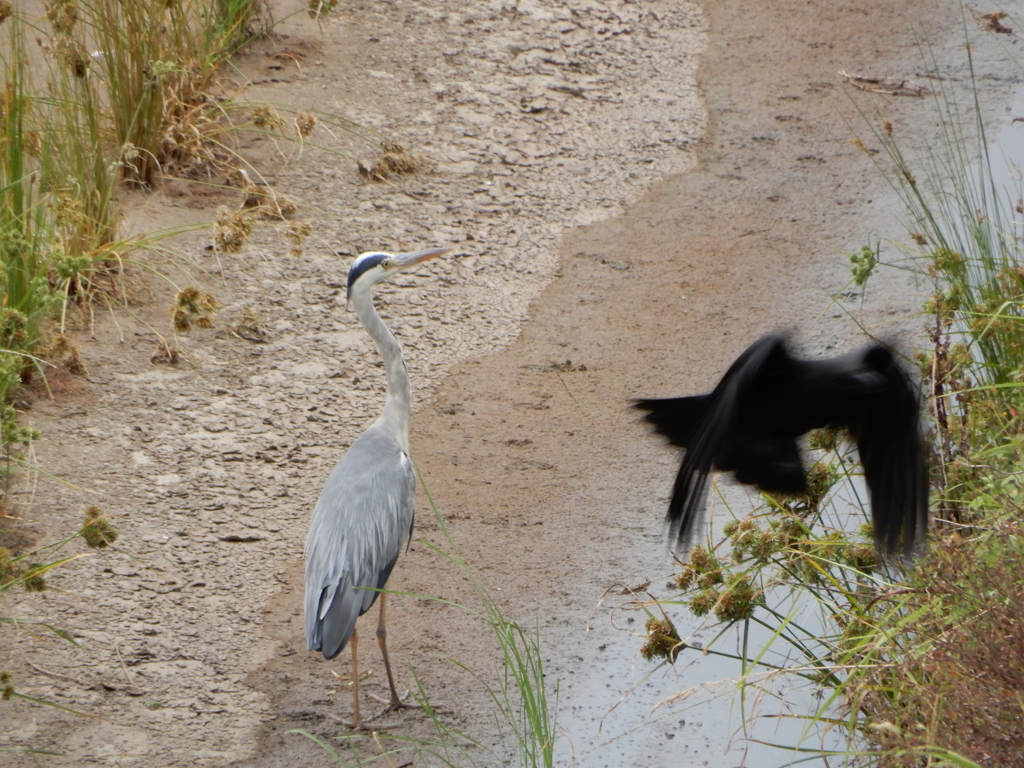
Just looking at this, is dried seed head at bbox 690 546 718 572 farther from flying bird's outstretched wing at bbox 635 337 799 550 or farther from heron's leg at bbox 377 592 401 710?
heron's leg at bbox 377 592 401 710

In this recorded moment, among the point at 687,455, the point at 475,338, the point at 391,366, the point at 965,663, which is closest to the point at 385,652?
the point at 391,366

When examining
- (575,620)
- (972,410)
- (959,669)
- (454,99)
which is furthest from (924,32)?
(959,669)

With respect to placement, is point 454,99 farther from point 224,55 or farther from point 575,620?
point 575,620

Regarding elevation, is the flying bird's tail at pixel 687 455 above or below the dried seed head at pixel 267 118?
below

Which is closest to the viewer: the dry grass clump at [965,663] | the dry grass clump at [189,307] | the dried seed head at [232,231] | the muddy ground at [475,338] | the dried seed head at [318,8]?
the dry grass clump at [965,663]

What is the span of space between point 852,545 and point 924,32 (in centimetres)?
587

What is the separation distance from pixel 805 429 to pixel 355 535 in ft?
4.92

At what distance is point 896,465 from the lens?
10.8 feet

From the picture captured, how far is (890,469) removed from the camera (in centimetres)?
330

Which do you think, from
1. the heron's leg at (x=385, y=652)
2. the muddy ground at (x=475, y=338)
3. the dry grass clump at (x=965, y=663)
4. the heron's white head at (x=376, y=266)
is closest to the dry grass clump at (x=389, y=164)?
the muddy ground at (x=475, y=338)

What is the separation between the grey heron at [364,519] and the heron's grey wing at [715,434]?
1.09 metres

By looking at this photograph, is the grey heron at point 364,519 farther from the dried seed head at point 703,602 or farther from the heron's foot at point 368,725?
the dried seed head at point 703,602

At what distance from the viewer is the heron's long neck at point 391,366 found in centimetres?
441

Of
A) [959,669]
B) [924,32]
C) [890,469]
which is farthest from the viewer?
[924,32]
